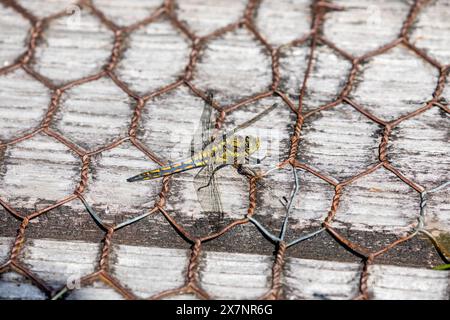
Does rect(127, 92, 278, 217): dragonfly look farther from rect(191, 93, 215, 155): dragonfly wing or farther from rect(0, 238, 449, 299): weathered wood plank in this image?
rect(0, 238, 449, 299): weathered wood plank

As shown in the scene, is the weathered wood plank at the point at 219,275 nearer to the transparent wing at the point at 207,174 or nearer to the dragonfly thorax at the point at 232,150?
the transparent wing at the point at 207,174

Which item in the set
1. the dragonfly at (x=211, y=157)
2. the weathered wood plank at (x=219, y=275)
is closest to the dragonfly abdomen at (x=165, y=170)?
the dragonfly at (x=211, y=157)

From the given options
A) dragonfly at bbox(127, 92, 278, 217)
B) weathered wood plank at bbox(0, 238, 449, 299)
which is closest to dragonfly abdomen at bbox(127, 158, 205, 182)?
dragonfly at bbox(127, 92, 278, 217)

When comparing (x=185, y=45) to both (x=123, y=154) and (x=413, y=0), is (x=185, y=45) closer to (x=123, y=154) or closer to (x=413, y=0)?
(x=123, y=154)

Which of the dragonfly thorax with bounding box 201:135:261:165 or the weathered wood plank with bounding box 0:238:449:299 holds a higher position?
the dragonfly thorax with bounding box 201:135:261:165

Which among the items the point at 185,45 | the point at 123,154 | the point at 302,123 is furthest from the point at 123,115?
the point at 302,123

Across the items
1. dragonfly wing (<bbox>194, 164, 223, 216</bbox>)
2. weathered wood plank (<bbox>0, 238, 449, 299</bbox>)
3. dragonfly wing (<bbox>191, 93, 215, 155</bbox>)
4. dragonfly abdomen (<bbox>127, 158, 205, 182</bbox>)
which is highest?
dragonfly wing (<bbox>191, 93, 215, 155</bbox>)

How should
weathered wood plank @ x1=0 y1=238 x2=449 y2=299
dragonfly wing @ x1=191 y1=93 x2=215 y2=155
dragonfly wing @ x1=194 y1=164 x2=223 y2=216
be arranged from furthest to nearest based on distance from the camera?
dragonfly wing @ x1=191 y1=93 x2=215 y2=155
dragonfly wing @ x1=194 y1=164 x2=223 y2=216
weathered wood plank @ x1=0 y1=238 x2=449 y2=299
